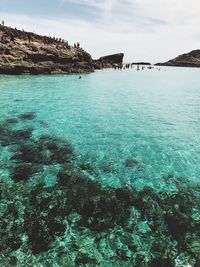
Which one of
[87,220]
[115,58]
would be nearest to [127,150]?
[87,220]

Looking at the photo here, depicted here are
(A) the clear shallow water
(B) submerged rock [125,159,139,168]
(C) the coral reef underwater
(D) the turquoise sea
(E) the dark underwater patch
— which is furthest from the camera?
(E) the dark underwater patch

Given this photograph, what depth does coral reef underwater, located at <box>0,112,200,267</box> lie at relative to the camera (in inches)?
366

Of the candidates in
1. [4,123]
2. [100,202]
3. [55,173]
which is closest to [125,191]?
[100,202]

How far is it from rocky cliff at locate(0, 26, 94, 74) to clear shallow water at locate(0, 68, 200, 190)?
29.6 m

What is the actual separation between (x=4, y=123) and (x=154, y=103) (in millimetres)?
23996

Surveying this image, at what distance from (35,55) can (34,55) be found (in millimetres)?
358

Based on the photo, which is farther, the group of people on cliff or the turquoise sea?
the group of people on cliff

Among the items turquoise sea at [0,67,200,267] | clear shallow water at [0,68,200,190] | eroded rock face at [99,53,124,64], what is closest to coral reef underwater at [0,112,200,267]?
turquoise sea at [0,67,200,267]

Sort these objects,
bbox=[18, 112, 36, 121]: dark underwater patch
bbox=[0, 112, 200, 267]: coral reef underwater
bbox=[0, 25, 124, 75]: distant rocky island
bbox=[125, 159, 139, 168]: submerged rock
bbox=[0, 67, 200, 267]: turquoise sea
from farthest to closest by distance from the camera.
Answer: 1. bbox=[0, 25, 124, 75]: distant rocky island
2. bbox=[18, 112, 36, 121]: dark underwater patch
3. bbox=[125, 159, 139, 168]: submerged rock
4. bbox=[0, 67, 200, 267]: turquoise sea
5. bbox=[0, 112, 200, 267]: coral reef underwater

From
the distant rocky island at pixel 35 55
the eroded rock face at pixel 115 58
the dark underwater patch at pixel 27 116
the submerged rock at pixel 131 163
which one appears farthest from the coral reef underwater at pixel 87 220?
the eroded rock face at pixel 115 58

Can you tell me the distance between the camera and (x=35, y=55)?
76312 mm

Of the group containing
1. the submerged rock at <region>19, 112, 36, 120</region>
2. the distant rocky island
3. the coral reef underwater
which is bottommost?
the submerged rock at <region>19, 112, 36, 120</region>

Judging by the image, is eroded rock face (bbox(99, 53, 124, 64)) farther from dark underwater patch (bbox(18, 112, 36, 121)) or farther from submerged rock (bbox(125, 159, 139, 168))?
submerged rock (bbox(125, 159, 139, 168))

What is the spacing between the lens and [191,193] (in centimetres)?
1370
